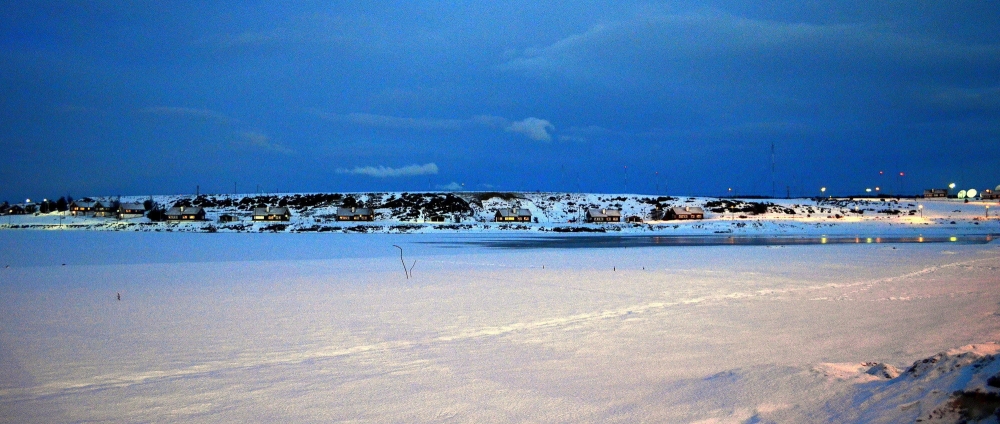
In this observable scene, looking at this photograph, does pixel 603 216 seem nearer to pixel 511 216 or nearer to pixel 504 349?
pixel 511 216

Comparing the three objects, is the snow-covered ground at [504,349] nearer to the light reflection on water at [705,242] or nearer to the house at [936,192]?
the light reflection on water at [705,242]

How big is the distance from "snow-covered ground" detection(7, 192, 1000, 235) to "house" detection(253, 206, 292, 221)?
108 inches

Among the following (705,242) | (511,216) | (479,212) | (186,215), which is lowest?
(705,242)

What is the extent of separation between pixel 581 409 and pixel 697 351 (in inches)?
135

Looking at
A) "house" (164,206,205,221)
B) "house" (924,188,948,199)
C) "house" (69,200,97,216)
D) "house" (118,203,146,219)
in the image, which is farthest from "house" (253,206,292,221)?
"house" (924,188,948,199)

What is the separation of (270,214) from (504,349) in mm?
123874

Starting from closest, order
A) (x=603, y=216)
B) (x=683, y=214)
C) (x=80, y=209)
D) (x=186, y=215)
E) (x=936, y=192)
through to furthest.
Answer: (x=683, y=214)
(x=603, y=216)
(x=186, y=215)
(x=80, y=209)
(x=936, y=192)

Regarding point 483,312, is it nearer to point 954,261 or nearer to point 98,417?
point 98,417

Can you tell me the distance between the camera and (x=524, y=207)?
5468 inches

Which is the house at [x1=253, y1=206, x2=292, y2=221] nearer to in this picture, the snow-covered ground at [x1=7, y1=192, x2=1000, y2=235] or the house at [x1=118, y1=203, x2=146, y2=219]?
the snow-covered ground at [x1=7, y1=192, x2=1000, y2=235]

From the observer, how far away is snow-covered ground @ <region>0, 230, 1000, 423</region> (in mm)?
5988

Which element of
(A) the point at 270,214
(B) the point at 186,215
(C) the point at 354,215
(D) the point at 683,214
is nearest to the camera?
(D) the point at 683,214

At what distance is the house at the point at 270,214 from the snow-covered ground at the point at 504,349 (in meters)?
108

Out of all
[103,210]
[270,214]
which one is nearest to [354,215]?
[270,214]
